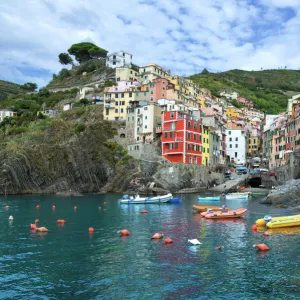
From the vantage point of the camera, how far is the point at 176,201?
2549 inches

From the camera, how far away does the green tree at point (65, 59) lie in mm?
156000

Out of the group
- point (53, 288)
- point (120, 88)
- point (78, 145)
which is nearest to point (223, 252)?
point (53, 288)

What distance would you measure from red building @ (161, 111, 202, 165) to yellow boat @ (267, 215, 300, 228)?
160ft

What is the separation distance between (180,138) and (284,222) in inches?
1981

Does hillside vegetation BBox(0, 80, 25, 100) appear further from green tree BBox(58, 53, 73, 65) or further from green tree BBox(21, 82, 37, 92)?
green tree BBox(58, 53, 73, 65)

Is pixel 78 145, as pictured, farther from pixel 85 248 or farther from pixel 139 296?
pixel 139 296

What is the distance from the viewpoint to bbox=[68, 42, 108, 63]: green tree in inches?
5960

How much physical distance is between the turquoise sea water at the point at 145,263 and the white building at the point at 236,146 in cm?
7649

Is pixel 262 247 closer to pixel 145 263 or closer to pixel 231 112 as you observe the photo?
pixel 145 263

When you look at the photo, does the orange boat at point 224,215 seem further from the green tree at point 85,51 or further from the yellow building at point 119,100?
the green tree at point 85,51

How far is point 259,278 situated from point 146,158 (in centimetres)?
6848

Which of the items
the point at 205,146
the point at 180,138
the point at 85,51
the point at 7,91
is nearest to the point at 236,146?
the point at 205,146

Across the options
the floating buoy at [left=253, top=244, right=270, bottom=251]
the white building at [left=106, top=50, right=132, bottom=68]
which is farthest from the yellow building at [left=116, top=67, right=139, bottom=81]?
the floating buoy at [left=253, top=244, right=270, bottom=251]

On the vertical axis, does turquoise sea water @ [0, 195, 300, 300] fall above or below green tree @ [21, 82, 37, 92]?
below
